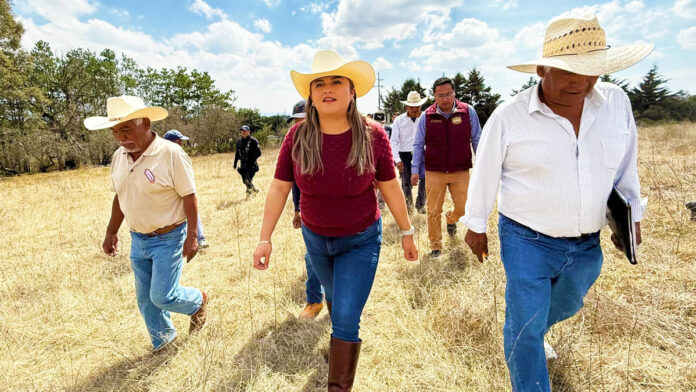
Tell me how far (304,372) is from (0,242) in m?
6.79

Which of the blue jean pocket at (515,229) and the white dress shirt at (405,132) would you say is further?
the white dress shirt at (405,132)

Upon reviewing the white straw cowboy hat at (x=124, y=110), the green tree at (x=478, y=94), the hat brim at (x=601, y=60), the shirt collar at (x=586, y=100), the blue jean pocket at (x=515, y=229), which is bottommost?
the blue jean pocket at (x=515, y=229)

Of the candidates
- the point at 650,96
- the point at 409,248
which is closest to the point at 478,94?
the point at 650,96

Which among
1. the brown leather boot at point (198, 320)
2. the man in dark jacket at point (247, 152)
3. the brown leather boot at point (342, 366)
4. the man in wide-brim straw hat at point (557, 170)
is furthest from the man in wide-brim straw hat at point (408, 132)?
the brown leather boot at point (342, 366)

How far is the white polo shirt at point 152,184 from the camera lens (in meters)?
2.25

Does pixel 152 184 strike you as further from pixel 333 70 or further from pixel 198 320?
pixel 333 70

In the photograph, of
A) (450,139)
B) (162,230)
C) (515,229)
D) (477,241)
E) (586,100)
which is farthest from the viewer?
(450,139)

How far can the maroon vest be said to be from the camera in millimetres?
3898

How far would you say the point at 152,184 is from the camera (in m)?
2.24

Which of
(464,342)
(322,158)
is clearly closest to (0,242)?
(322,158)

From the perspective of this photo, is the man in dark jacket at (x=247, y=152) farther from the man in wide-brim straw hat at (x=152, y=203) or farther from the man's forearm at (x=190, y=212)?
the man's forearm at (x=190, y=212)

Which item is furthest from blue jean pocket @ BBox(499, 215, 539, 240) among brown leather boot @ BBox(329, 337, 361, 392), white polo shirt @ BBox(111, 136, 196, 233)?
white polo shirt @ BBox(111, 136, 196, 233)

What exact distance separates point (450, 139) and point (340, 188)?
8.25 feet

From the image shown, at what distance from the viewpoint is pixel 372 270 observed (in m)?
1.93
